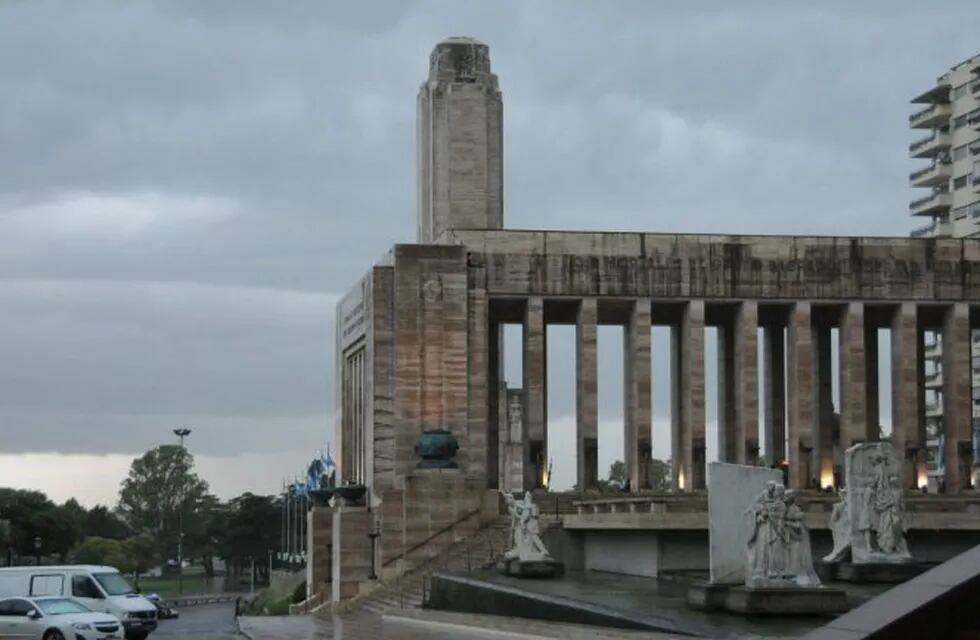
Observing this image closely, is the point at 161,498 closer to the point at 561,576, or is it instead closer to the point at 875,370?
the point at 875,370

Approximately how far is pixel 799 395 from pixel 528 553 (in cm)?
2440

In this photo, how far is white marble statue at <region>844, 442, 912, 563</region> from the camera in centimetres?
3334

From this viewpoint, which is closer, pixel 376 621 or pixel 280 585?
pixel 376 621

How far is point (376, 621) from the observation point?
42344 millimetres

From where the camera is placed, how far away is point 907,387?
2511 inches

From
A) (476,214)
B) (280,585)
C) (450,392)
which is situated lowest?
(280,585)

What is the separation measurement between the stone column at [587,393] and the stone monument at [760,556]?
106 feet

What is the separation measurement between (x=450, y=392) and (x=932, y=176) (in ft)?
161

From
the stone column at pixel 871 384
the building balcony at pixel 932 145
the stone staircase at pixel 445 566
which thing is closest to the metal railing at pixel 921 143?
the building balcony at pixel 932 145

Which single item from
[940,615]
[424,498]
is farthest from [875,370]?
[940,615]

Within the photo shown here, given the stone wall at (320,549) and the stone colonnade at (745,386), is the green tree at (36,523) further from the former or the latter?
the stone colonnade at (745,386)

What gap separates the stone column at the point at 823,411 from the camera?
65.8m

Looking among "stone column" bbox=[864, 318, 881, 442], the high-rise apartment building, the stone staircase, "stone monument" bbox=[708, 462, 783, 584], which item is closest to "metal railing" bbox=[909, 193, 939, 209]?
the high-rise apartment building

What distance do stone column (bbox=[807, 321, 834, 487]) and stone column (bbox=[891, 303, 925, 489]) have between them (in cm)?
316
